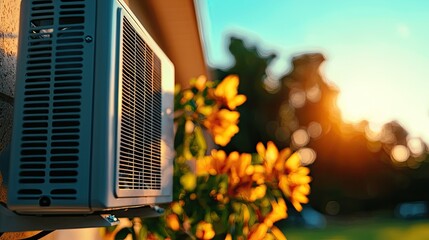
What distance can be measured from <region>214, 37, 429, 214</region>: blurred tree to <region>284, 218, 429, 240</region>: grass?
5.52 ft

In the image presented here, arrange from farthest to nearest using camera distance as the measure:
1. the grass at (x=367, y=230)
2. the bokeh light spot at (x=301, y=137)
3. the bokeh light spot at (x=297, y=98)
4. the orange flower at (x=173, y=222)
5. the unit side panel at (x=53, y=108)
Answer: the bokeh light spot at (x=297, y=98) → the bokeh light spot at (x=301, y=137) → the grass at (x=367, y=230) → the orange flower at (x=173, y=222) → the unit side panel at (x=53, y=108)

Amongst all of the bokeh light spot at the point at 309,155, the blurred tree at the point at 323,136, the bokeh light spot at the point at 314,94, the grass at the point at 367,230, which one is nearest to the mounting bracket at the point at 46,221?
the grass at the point at 367,230

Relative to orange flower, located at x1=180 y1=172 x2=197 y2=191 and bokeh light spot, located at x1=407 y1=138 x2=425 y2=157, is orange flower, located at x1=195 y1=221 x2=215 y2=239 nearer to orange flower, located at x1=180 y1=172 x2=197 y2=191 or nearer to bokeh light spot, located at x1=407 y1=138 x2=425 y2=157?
orange flower, located at x1=180 y1=172 x2=197 y2=191

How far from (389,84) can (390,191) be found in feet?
30.3

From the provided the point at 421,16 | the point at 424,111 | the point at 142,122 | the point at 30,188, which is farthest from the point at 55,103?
the point at 424,111

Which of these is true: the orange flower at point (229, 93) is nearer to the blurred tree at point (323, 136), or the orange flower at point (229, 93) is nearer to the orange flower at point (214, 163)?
the orange flower at point (214, 163)

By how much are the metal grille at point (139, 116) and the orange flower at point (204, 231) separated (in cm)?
54

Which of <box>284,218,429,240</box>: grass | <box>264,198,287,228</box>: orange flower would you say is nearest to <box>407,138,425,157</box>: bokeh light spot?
<box>284,218,429,240</box>: grass

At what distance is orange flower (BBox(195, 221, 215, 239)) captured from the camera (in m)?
1.88

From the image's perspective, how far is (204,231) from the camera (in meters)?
1.89

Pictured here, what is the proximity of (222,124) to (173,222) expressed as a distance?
390 mm

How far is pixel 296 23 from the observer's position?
1082cm

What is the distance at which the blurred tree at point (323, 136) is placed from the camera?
17.8 metres

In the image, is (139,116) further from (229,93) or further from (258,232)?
(258,232)
